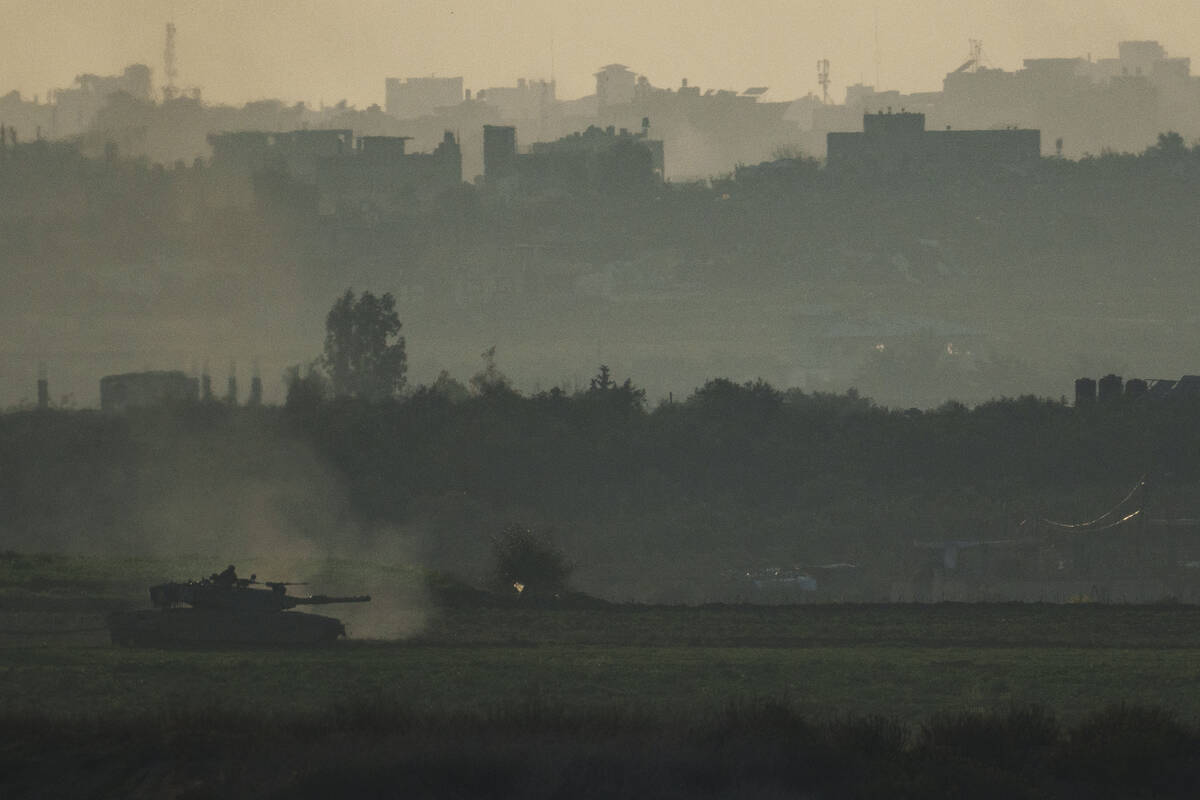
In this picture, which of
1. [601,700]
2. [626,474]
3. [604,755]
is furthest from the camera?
[626,474]

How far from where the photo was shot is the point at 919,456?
11631 cm

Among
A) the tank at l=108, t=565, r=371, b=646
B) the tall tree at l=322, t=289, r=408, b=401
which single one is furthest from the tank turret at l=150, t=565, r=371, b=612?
the tall tree at l=322, t=289, r=408, b=401

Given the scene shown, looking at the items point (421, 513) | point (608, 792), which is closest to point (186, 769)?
point (608, 792)

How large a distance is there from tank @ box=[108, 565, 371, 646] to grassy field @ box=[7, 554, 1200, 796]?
2.71 ft

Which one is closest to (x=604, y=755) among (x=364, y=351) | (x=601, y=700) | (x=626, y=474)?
(x=601, y=700)

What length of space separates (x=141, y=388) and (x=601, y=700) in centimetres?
12761

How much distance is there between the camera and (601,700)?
35.0m

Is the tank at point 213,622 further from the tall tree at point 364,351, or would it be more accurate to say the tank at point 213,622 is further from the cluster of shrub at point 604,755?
the tall tree at point 364,351

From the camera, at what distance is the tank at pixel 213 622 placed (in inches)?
1686

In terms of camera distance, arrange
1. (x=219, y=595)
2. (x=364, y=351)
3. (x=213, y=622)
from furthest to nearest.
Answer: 1. (x=364, y=351)
2. (x=219, y=595)
3. (x=213, y=622)

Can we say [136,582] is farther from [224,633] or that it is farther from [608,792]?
[608,792]

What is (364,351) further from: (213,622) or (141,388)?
(213,622)

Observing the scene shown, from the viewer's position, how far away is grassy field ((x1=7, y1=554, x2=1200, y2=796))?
25.8 metres

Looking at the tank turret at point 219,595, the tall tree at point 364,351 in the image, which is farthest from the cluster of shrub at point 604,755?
the tall tree at point 364,351
